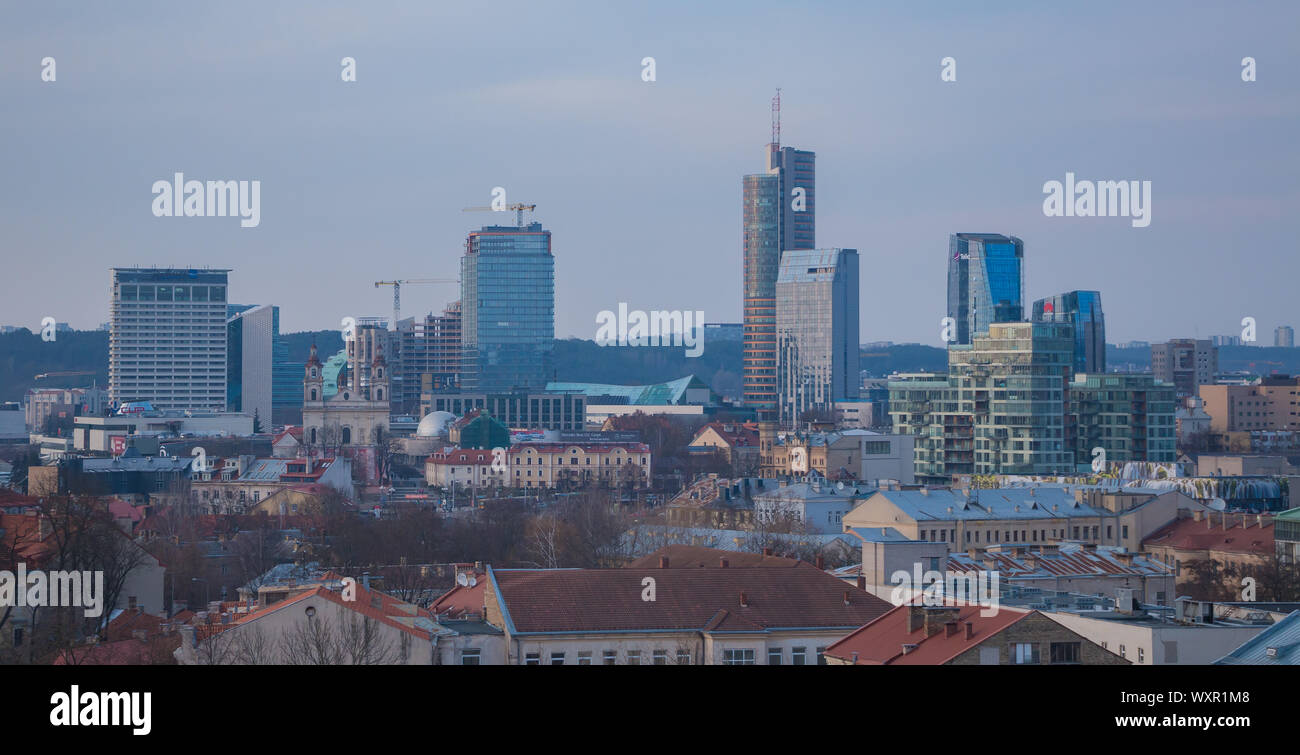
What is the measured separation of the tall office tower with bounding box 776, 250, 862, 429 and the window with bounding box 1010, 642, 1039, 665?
66.7 meters

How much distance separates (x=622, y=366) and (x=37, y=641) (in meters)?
83.0

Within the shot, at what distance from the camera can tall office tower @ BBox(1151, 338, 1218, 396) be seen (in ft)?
220

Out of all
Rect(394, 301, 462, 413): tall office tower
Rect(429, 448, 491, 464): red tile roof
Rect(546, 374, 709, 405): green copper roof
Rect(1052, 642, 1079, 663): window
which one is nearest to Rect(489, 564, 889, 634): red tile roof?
Rect(1052, 642, 1079, 663): window

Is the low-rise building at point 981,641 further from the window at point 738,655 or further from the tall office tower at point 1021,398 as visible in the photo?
the tall office tower at point 1021,398

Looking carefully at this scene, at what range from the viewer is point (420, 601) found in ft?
51.0

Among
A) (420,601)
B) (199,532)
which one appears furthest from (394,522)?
(420,601)

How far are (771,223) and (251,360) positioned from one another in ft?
94.8

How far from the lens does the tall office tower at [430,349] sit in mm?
84875

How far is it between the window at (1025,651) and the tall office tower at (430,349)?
248 feet

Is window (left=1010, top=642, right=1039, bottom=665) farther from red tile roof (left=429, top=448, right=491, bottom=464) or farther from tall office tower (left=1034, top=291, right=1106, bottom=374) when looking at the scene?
tall office tower (left=1034, top=291, right=1106, bottom=374)

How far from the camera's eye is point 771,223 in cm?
8438

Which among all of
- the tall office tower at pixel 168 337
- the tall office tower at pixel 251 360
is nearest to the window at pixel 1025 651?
the tall office tower at pixel 168 337
